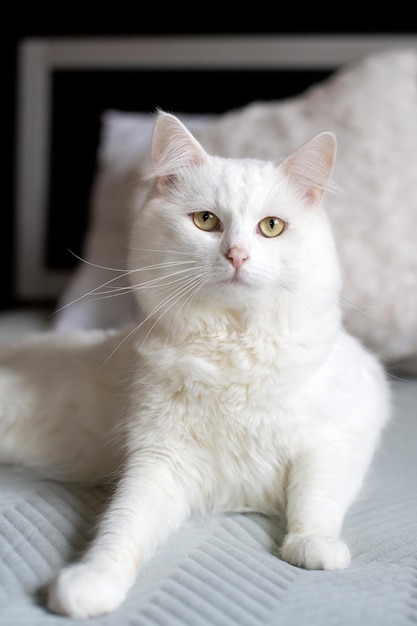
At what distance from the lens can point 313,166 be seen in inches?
42.3

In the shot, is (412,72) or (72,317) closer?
(412,72)

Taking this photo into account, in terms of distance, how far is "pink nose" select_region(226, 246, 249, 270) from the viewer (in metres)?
0.93

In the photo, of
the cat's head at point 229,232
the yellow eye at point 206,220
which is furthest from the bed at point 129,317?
the yellow eye at point 206,220

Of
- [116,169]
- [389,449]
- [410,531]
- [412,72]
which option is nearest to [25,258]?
[116,169]

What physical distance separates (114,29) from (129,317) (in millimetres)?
1405

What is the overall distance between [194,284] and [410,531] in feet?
1.60

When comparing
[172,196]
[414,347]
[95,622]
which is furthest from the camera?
[414,347]

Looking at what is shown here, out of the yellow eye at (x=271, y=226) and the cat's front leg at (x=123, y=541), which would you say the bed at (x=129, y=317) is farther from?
the yellow eye at (x=271, y=226)

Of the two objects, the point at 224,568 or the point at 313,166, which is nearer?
the point at 224,568

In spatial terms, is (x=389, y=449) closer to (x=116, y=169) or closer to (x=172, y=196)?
(x=172, y=196)

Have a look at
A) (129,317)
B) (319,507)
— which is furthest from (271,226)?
(129,317)

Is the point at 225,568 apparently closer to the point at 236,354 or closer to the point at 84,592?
→ the point at 84,592

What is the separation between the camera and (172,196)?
3.54 ft

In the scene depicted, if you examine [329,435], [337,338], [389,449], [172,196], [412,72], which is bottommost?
[389,449]
